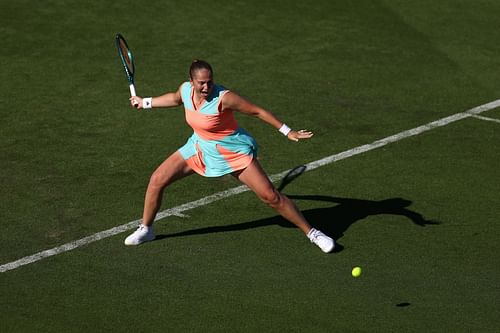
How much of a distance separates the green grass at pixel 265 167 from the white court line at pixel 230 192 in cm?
15

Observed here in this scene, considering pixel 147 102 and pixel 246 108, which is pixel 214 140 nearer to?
pixel 246 108

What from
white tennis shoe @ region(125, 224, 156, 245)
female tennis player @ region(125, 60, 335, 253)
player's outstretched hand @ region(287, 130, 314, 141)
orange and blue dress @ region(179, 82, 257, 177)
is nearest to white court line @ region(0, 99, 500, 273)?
white tennis shoe @ region(125, 224, 156, 245)

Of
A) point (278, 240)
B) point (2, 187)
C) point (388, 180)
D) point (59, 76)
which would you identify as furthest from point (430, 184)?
point (59, 76)

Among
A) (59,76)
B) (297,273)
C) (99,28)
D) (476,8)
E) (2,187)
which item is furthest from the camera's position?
(476,8)

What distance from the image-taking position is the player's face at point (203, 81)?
12.2 metres

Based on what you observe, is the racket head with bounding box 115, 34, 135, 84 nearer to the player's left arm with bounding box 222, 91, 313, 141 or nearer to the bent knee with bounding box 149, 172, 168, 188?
the bent knee with bounding box 149, 172, 168, 188

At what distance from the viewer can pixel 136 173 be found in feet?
50.2

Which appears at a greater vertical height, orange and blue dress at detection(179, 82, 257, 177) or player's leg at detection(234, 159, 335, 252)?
orange and blue dress at detection(179, 82, 257, 177)

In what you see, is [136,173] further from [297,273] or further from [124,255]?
[297,273]

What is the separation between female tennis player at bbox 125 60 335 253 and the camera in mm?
12469

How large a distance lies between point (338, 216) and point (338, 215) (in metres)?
0.03

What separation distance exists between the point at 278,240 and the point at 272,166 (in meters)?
2.45

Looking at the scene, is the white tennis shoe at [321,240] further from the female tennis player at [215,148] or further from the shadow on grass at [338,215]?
the shadow on grass at [338,215]

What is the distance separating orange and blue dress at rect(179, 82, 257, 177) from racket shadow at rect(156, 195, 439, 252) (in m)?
1.09
